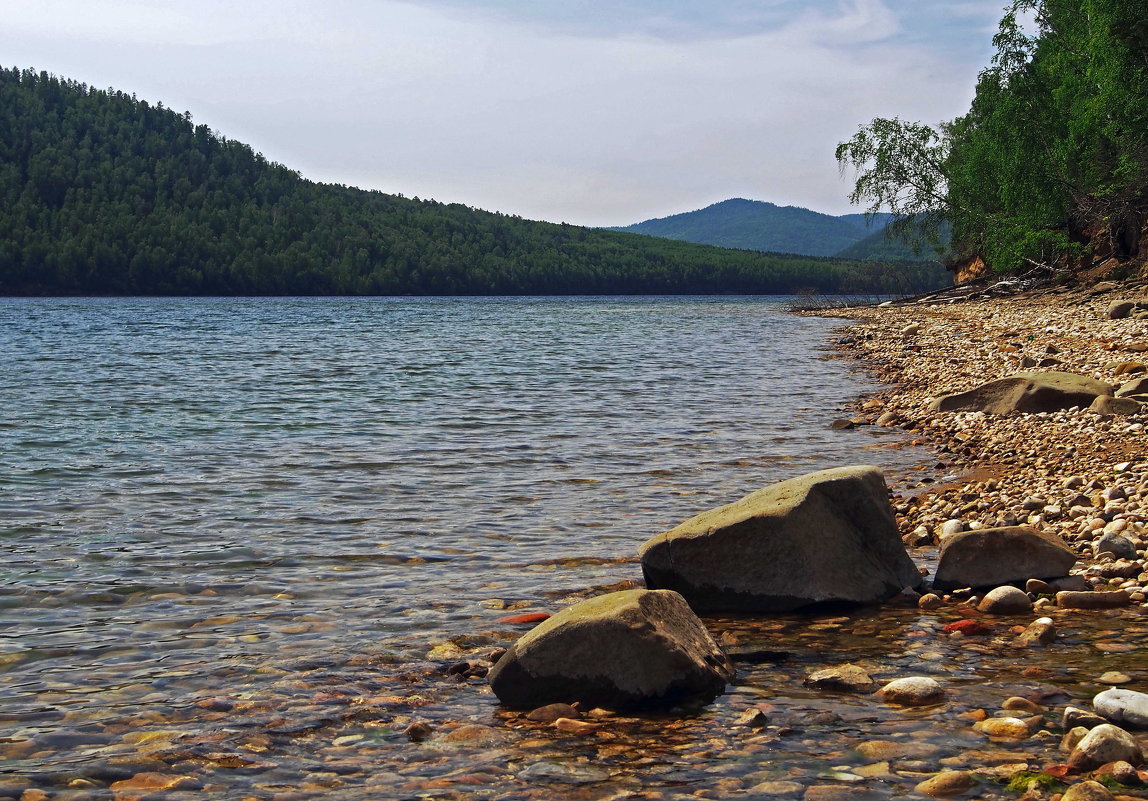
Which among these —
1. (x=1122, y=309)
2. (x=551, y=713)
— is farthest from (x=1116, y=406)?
(x=1122, y=309)

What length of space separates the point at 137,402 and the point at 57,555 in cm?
1478

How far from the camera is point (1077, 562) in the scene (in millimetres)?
7953

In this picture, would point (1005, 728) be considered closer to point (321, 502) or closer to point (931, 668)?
point (931, 668)

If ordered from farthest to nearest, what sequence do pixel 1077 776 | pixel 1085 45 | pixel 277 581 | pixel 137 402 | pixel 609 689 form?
pixel 1085 45
pixel 137 402
pixel 277 581
pixel 609 689
pixel 1077 776

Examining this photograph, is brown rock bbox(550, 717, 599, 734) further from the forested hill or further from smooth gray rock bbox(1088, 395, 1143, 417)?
the forested hill

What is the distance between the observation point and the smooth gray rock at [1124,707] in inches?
189

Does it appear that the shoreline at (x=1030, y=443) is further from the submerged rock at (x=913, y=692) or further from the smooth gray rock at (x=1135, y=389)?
the submerged rock at (x=913, y=692)

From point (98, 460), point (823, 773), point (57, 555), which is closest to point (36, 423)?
point (98, 460)

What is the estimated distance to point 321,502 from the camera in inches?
468

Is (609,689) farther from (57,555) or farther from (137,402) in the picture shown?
(137,402)

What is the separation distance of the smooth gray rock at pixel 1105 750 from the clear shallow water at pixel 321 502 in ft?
13.1

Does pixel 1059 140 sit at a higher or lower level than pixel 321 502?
higher

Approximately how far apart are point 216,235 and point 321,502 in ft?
515

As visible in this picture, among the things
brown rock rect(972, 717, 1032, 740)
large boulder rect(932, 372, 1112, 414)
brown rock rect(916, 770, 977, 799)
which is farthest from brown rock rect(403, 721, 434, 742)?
large boulder rect(932, 372, 1112, 414)
